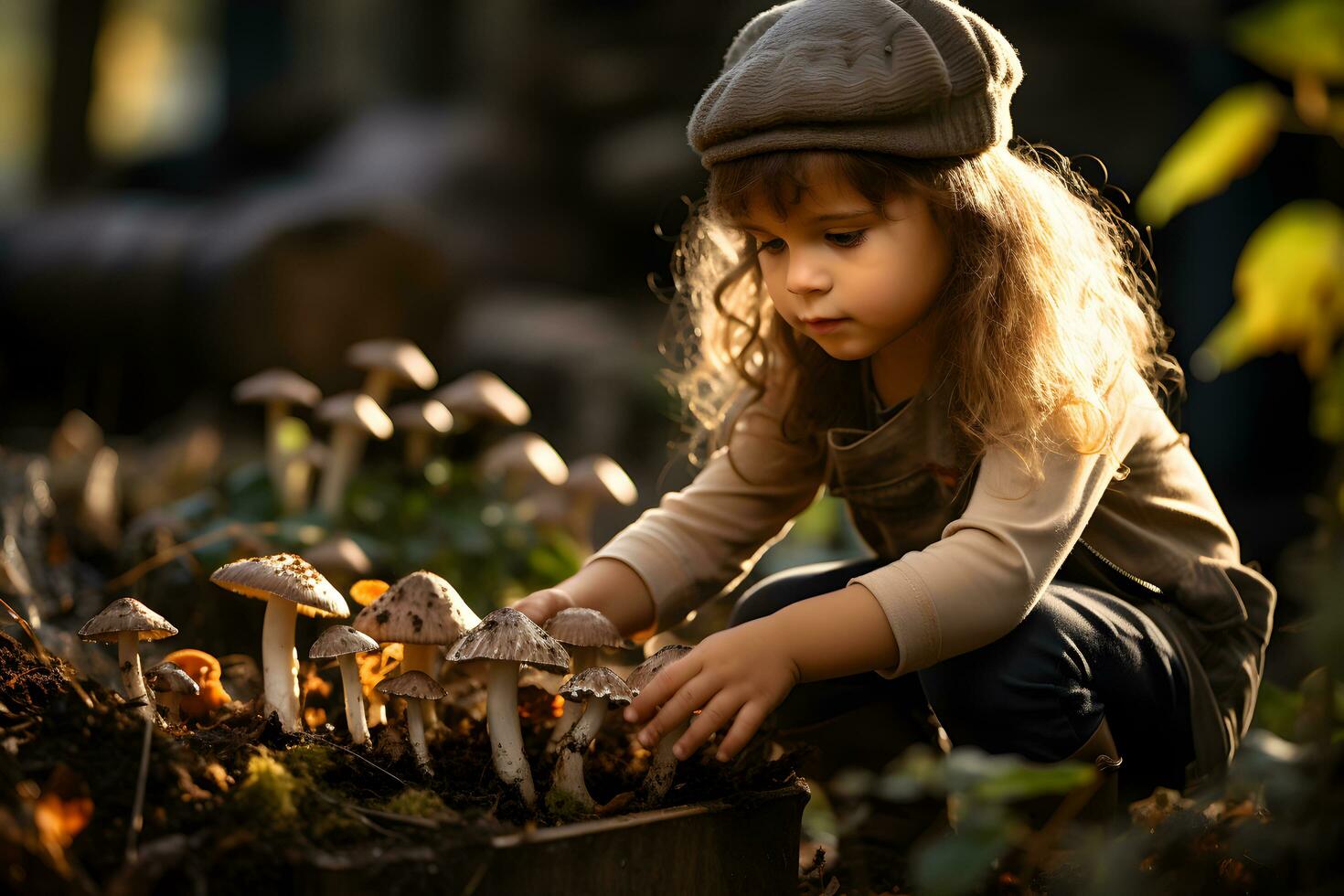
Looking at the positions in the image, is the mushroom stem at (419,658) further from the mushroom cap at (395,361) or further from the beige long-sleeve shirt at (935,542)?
the mushroom cap at (395,361)

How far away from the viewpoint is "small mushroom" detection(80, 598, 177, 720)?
5.64 ft

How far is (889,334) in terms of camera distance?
6.64ft

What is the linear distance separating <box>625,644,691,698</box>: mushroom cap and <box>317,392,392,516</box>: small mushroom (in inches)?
73.1

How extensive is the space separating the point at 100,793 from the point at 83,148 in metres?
10.5

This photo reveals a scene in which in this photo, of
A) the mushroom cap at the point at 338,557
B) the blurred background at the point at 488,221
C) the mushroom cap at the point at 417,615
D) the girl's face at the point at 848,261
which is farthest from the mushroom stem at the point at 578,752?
the mushroom cap at the point at 338,557

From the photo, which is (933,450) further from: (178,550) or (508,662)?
(178,550)

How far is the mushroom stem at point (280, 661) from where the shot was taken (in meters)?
1.86

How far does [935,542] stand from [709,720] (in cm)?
52

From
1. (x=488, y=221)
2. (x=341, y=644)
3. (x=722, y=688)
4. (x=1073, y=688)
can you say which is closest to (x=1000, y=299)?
(x=1073, y=688)

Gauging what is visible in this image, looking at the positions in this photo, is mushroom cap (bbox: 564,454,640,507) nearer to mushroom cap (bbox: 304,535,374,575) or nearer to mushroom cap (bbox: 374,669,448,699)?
mushroom cap (bbox: 304,535,374,575)

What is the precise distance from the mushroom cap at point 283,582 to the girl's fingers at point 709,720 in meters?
0.52

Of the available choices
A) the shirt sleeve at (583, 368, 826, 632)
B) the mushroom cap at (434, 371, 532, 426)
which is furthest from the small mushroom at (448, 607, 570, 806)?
the mushroom cap at (434, 371, 532, 426)

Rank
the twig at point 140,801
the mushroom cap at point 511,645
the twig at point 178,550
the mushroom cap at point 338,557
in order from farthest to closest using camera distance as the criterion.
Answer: the mushroom cap at point 338,557
the twig at point 178,550
the mushroom cap at point 511,645
the twig at point 140,801

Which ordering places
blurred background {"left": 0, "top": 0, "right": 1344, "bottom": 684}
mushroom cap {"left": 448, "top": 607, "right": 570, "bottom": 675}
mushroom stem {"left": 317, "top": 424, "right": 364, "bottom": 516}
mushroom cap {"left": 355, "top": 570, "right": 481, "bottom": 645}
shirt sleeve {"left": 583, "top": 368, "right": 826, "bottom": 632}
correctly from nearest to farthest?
mushroom cap {"left": 448, "top": 607, "right": 570, "bottom": 675}
mushroom cap {"left": 355, "top": 570, "right": 481, "bottom": 645}
shirt sleeve {"left": 583, "top": 368, "right": 826, "bottom": 632}
mushroom stem {"left": 317, "top": 424, "right": 364, "bottom": 516}
blurred background {"left": 0, "top": 0, "right": 1344, "bottom": 684}
